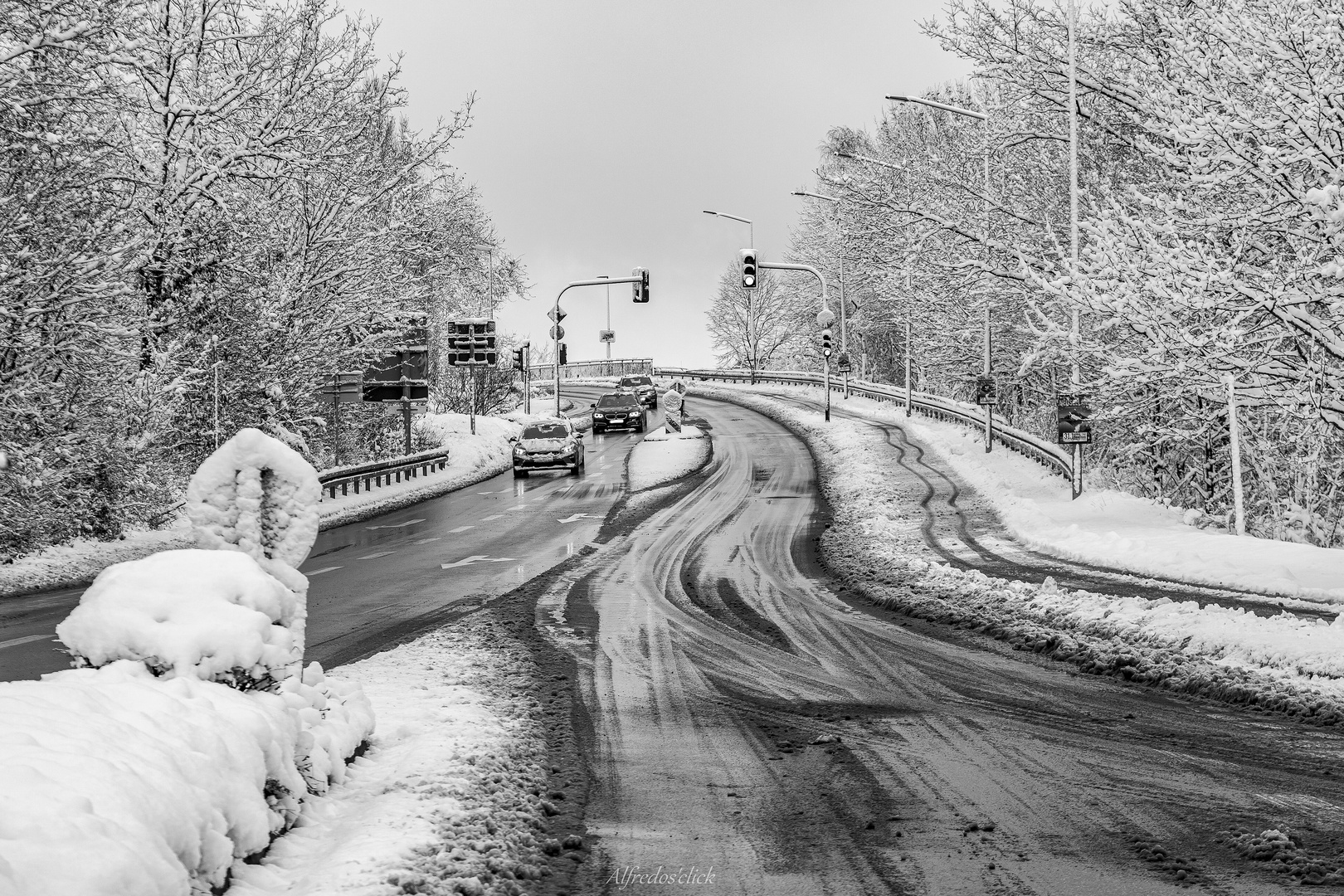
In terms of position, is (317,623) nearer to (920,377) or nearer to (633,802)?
→ (633,802)

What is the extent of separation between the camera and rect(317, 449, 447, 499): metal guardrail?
30016mm

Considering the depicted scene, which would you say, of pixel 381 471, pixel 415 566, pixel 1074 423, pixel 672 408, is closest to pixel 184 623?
pixel 415 566

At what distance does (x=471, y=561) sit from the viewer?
1909cm

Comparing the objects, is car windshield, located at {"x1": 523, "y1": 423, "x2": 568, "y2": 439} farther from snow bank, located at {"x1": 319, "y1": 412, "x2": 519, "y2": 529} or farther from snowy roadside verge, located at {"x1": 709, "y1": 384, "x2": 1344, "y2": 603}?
snowy roadside verge, located at {"x1": 709, "y1": 384, "x2": 1344, "y2": 603}

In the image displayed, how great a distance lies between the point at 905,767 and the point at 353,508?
22758mm

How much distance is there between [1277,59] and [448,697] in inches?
517

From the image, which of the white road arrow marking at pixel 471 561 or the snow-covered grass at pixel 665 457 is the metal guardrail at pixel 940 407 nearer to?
A: the snow-covered grass at pixel 665 457

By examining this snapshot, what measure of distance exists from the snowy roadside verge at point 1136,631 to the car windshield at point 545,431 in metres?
19.5

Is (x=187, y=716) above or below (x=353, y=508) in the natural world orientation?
above

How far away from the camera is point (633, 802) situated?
6887 mm

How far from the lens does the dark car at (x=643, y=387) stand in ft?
233

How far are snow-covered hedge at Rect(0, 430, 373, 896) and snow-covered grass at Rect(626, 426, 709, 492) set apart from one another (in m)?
23.7

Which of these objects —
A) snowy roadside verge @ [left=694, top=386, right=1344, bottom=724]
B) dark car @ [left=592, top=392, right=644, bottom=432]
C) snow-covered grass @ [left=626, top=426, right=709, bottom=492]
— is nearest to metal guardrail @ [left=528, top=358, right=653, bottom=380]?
dark car @ [left=592, top=392, right=644, bottom=432]

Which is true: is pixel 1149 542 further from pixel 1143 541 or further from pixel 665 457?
pixel 665 457
